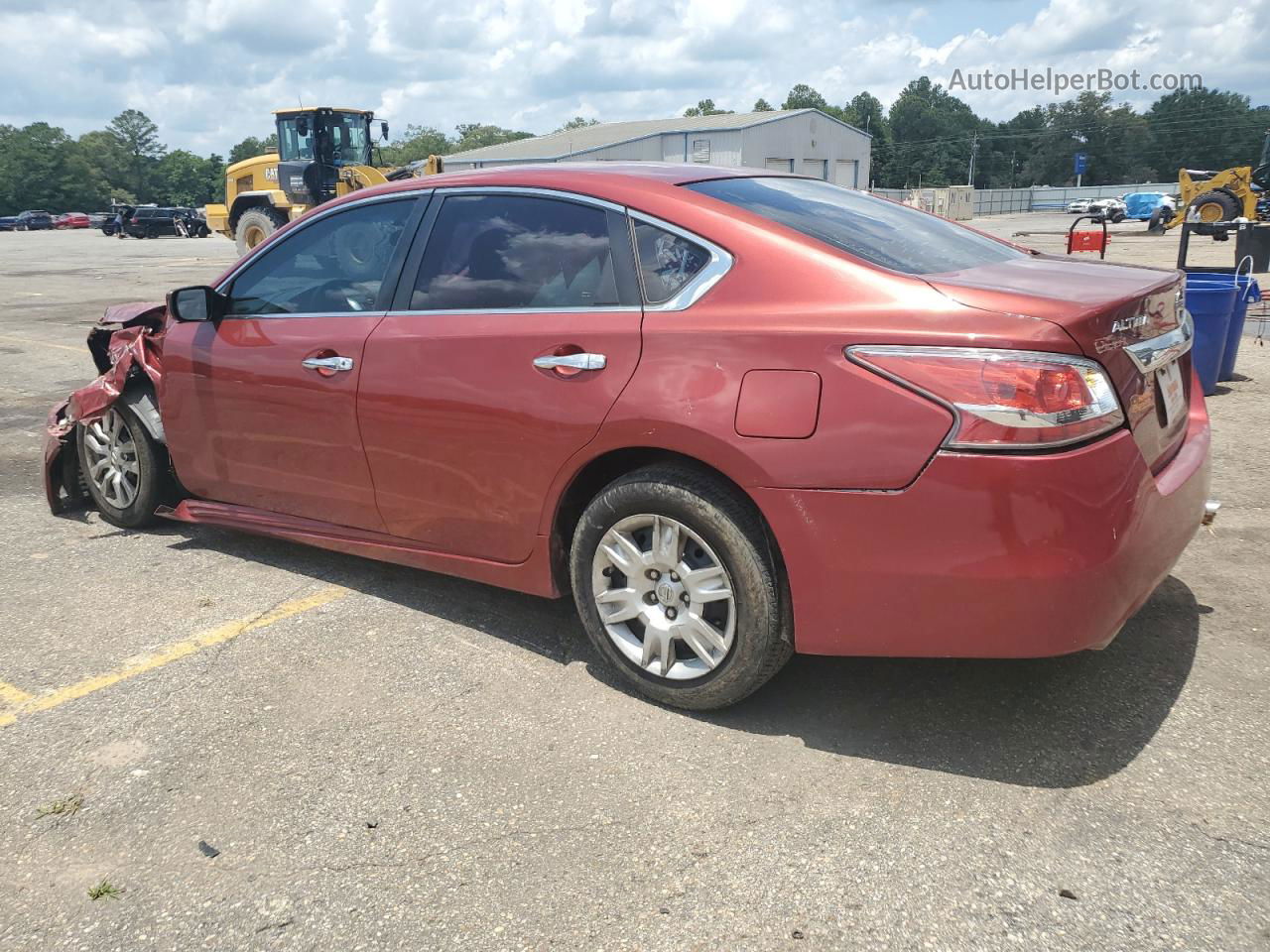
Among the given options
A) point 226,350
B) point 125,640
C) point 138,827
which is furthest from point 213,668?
point 226,350

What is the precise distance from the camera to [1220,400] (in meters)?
7.56

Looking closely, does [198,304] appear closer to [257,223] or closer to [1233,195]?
[257,223]

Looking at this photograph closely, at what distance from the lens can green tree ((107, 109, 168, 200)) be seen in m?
123

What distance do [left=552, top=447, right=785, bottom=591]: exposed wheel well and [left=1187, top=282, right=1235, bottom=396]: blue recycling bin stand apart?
18.1ft

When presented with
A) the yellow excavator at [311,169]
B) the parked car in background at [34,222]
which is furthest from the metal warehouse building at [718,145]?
the parked car in background at [34,222]

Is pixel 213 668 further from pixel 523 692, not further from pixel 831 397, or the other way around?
pixel 831 397

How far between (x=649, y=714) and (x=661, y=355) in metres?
1.13

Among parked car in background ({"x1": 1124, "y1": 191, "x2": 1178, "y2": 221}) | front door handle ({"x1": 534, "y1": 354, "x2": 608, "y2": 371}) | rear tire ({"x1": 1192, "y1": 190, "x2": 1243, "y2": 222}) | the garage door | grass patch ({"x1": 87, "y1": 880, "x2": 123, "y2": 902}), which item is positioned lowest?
grass patch ({"x1": 87, "y1": 880, "x2": 123, "y2": 902})

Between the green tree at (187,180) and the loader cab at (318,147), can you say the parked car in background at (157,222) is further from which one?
the green tree at (187,180)

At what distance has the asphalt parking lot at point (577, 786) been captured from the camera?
2.38 meters

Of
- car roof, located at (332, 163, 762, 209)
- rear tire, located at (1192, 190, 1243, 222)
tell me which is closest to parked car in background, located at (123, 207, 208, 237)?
rear tire, located at (1192, 190, 1243, 222)

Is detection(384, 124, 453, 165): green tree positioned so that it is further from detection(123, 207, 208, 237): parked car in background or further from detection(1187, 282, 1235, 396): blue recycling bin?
detection(1187, 282, 1235, 396): blue recycling bin

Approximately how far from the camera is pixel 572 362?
3.27 meters

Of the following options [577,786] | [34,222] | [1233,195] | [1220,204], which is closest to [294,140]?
[577,786]
